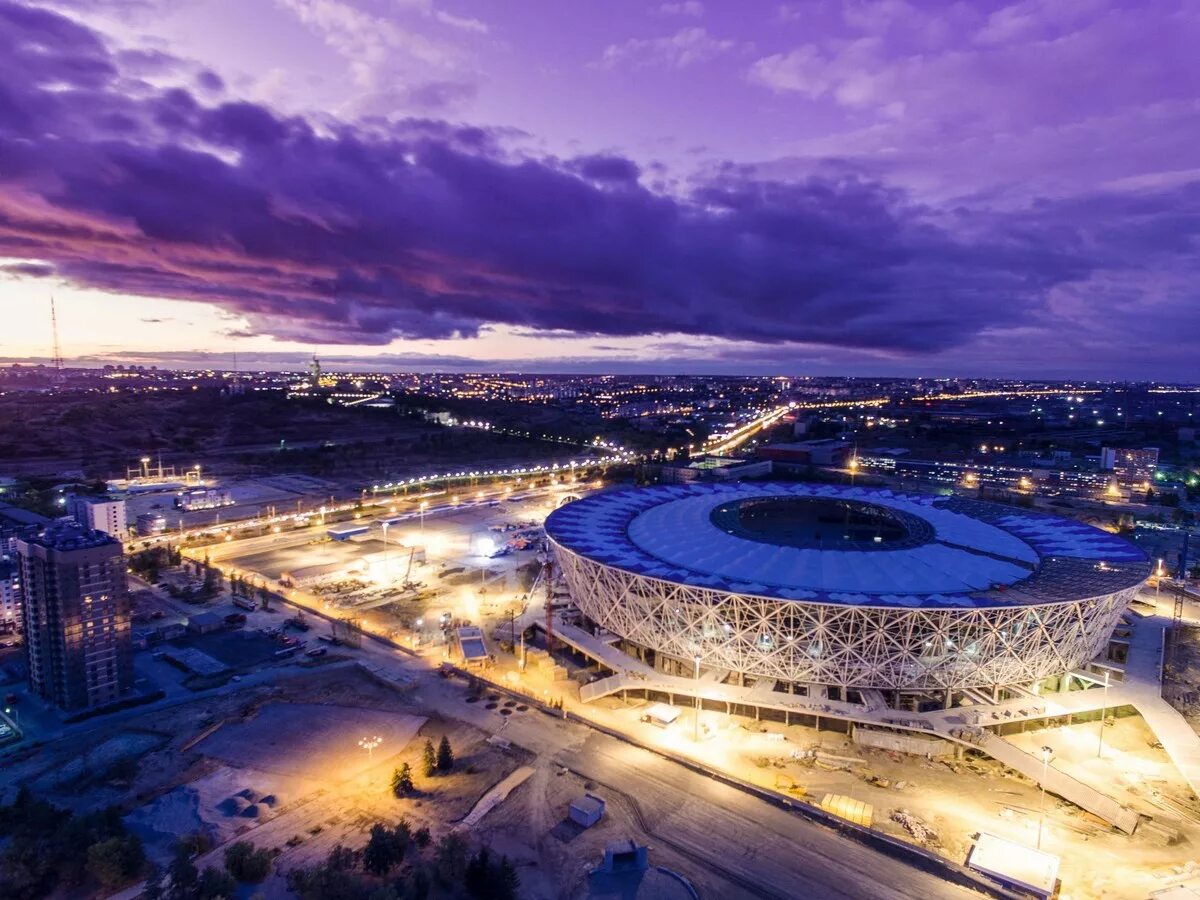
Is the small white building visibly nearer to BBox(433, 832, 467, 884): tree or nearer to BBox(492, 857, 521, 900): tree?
BBox(492, 857, 521, 900): tree

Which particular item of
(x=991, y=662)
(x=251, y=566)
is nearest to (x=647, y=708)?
(x=991, y=662)

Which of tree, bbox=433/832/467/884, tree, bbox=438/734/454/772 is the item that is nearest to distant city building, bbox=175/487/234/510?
tree, bbox=438/734/454/772

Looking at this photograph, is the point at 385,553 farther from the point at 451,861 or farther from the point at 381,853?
the point at 451,861

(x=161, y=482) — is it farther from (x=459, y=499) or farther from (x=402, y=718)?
(x=402, y=718)

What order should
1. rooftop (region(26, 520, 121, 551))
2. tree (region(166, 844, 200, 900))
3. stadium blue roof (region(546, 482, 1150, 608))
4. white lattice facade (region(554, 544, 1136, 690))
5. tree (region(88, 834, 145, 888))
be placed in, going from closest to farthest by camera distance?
1. tree (region(166, 844, 200, 900))
2. tree (region(88, 834, 145, 888))
3. white lattice facade (region(554, 544, 1136, 690))
4. rooftop (region(26, 520, 121, 551))
5. stadium blue roof (region(546, 482, 1150, 608))

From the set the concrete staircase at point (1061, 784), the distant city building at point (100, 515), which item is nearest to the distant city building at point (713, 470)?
the distant city building at point (100, 515)

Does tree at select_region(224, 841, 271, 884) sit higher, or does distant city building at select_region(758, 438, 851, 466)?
distant city building at select_region(758, 438, 851, 466)

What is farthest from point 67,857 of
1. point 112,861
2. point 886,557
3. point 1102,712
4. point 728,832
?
point 1102,712
